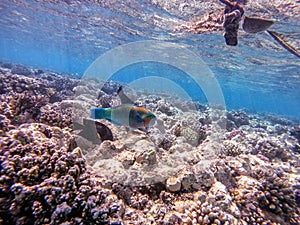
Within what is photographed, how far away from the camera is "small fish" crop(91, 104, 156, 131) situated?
317cm

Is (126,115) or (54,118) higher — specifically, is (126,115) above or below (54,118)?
above

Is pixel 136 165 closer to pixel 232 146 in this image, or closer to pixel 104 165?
pixel 104 165

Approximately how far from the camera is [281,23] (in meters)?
11.5

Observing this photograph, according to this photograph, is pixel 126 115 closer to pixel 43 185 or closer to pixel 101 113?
pixel 101 113

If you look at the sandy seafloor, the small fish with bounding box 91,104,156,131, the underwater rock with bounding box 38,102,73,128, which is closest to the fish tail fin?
the small fish with bounding box 91,104,156,131

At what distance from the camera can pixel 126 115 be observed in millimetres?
3230

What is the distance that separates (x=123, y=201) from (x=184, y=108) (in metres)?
13.3

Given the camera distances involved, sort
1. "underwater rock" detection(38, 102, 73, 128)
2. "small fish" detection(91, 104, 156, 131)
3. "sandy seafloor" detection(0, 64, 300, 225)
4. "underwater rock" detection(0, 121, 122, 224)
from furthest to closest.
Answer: "underwater rock" detection(38, 102, 73, 128)
"small fish" detection(91, 104, 156, 131)
"sandy seafloor" detection(0, 64, 300, 225)
"underwater rock" detection(0, 121, 122, 224)

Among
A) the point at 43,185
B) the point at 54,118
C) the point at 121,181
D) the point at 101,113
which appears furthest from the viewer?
the point at 54,118

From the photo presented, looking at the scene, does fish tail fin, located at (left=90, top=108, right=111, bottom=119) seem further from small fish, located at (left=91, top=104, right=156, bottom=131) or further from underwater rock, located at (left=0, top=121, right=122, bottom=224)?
underwater rock, located at (left=0, top=121, right=122, bottom=224)

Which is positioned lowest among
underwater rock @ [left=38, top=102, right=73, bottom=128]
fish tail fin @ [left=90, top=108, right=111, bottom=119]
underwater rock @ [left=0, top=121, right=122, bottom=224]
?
underwater rock @ [left=0, top=121, right=122, bottom=224]

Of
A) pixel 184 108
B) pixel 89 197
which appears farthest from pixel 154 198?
pixel 184 108

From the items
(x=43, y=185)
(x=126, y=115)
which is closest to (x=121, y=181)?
(x=126, y=115)

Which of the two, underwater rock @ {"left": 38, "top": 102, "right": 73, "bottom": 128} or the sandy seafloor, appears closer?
the sandy seafloor
